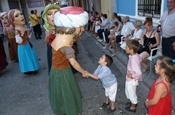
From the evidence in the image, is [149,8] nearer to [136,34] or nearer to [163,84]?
[136,34]

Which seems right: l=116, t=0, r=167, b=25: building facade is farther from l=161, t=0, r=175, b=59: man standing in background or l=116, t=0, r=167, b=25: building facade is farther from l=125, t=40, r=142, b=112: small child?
l=125, t=40, r=142, b=112: small child

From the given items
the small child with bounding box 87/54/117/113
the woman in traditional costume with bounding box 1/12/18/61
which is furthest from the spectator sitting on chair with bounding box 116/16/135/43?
the woman in traditional costume with bounding box 1/12/18/61

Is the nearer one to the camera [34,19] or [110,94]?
[110,94]

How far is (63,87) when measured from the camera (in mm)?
2607

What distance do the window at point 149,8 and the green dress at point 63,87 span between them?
4.00 metres

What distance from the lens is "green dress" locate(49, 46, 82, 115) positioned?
2.56 metres

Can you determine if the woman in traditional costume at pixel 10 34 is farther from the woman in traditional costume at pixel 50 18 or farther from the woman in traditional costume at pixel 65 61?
the woman in traditional costume at pixel 65 61

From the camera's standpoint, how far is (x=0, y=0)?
53.3ft

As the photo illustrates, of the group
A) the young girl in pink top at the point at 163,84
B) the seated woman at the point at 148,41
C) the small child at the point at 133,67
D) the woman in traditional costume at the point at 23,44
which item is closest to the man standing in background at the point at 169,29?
the seated woman at the point at 148,41

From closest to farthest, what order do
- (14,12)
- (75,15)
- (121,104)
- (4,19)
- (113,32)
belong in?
(75,15)
(121,104)
(14,12)
(4,19)
(113,32)

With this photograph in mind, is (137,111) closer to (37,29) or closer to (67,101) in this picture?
(67,101)

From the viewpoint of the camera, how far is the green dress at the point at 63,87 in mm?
2561

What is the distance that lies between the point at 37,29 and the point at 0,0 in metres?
6.44

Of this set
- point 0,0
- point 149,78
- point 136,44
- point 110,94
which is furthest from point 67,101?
point 0,0
